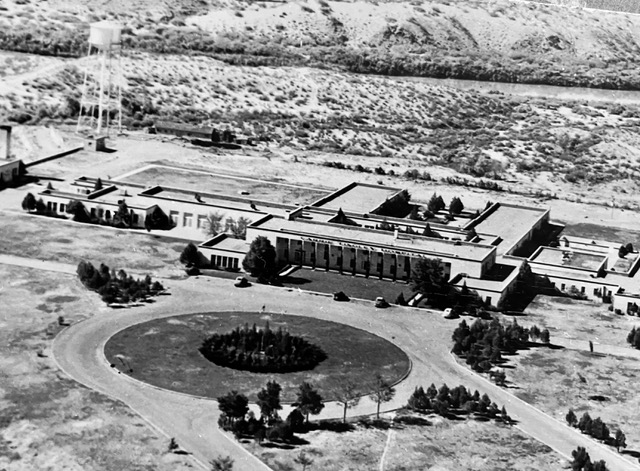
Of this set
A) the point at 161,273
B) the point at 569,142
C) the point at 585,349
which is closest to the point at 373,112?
the point at 569,142

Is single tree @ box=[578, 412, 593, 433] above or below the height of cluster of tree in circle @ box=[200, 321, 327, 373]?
above

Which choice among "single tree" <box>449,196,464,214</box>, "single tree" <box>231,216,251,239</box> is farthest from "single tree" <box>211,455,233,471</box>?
"single tree" <box>449,196,464,214</box>

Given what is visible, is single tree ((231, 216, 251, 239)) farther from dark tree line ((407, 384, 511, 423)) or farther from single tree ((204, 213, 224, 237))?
dark tree line ((407, 384, 511, 423))

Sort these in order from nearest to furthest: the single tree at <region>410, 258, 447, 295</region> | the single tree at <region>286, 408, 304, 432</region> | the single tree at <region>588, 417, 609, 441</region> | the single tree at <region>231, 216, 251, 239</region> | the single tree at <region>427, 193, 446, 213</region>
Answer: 1. the single tree at <region>286, 408, 304, 432</region>
2. the single tree at <region>588, 417, 609, 441</region>
3. the single tree at <region>410, 258, 447, 295</region>
4. the single tree at <region>231, 216, 251, 239</region>
5. the single tree at <region>427, 193, 446, 213</region>

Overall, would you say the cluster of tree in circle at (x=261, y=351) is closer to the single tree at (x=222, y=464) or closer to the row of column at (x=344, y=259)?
the single tree at (x=222, y=464)

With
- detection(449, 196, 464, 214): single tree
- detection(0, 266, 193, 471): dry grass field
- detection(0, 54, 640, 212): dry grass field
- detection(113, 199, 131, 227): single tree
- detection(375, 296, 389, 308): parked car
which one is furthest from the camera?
detection(0, 54, 640, 212): dry grass field

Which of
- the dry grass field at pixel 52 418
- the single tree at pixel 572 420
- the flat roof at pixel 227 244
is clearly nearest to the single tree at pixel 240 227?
the flat roof at pixel 227 244

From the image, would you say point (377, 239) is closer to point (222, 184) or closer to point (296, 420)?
point (222, 184)
